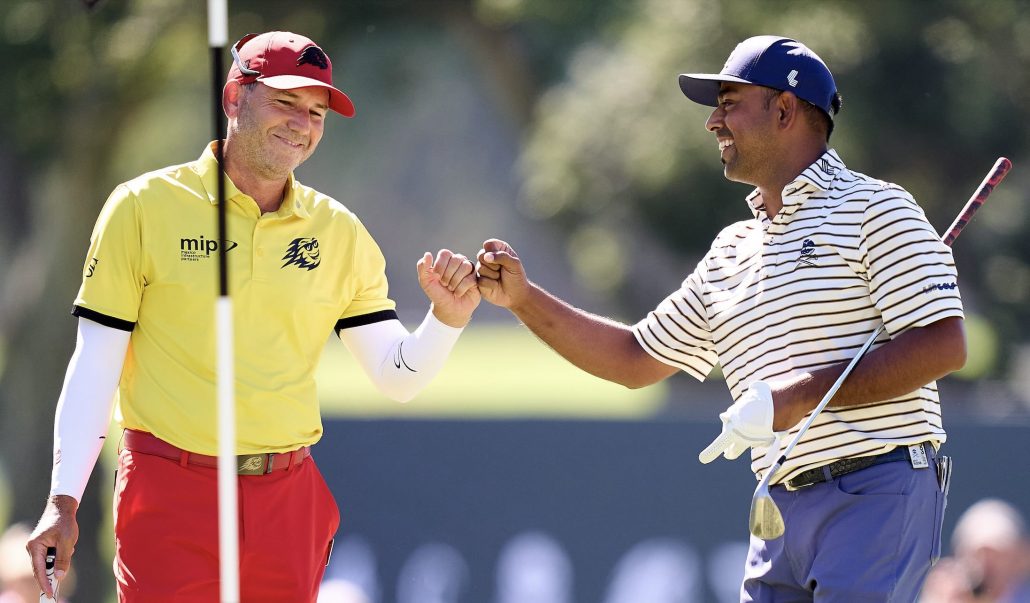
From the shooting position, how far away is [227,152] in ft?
13.5

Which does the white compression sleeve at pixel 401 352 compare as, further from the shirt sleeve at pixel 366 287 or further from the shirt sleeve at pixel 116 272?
the shirt sleeve at pixel 116 272

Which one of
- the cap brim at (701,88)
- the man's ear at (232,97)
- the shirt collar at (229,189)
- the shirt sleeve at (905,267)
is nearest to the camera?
the shirt sleeve at (905,267)

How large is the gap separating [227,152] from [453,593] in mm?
4302

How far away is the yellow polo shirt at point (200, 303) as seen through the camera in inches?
152

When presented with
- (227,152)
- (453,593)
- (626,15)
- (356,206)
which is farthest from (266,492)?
(356,206)

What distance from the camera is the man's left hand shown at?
171 inches

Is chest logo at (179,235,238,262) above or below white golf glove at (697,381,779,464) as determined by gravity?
above

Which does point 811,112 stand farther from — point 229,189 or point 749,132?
point 229,189

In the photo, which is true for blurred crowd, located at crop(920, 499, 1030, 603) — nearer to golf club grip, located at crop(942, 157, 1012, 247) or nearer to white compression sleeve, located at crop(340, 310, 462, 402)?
golf club grip, located at crop(942, 157, 1012, 247)

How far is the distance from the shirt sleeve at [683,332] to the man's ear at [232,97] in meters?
1.40

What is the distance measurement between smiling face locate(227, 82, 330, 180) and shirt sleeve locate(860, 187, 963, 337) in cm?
157

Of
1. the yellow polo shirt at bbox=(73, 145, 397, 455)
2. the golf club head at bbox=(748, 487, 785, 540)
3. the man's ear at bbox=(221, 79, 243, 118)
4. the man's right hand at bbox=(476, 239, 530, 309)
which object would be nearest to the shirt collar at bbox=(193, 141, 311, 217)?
the yellow polo shirt at bbox=(73, 145, 397, 455)

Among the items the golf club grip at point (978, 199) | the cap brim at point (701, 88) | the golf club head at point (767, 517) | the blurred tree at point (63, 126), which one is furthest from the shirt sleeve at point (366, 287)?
the blurred tree at point (63, 126)

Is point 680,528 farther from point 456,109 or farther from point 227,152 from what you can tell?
point 456,109
